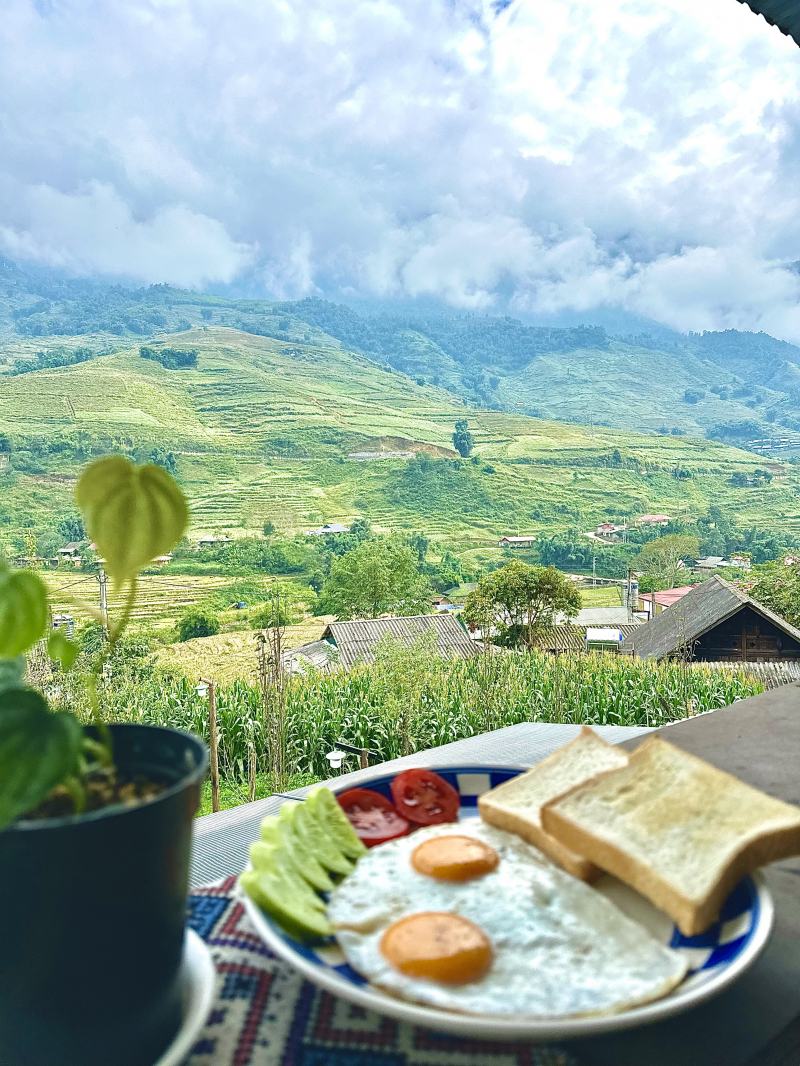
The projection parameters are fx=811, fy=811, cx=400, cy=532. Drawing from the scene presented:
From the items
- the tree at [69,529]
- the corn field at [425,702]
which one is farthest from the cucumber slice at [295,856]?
the tree at [69,529]

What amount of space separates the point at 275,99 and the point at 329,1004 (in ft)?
344

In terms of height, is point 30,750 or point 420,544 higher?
point 30,750

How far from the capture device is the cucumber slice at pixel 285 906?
0.37 metres

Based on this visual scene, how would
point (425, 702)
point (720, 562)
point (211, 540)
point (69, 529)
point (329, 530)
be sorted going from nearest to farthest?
1. point (425, 702)
2. point (69, 529)
3. point (211, 540)
4. point (720, 562)
5. point (329, 530)

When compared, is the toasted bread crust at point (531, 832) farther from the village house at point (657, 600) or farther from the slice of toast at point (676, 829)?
the village house at point (657, 600)

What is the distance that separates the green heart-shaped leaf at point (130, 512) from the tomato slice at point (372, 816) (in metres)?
0.22

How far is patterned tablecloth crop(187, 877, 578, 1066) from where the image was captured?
338 millimetres

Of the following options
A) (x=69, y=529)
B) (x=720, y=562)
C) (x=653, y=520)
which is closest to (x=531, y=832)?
(x=69, y=529)

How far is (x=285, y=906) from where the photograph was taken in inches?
14.5

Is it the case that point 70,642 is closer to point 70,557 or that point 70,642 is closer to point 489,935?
point 489,935

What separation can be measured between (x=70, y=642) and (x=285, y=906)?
0.50ft

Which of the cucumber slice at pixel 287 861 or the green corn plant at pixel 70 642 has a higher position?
the green corn plant at pixel 70 642

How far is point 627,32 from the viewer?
82.2 metres

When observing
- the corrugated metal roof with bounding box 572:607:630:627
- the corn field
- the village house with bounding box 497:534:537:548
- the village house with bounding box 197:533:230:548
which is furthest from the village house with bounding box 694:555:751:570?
the corn field
